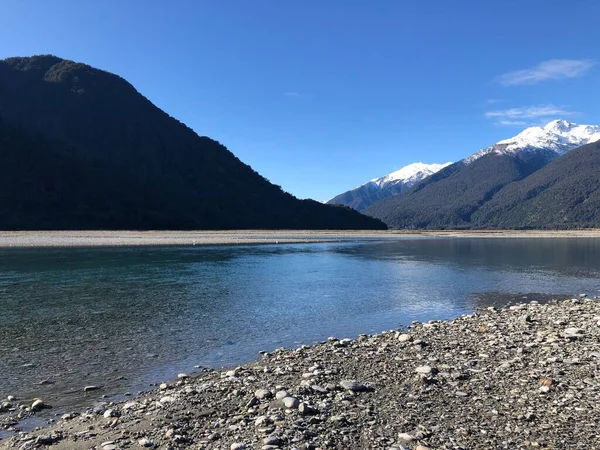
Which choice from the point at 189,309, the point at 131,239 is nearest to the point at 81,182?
the point at 131,239

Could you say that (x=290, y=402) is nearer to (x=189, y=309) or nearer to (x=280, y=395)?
(x=280, y=395)

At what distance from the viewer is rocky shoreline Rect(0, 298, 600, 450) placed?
25.0ft

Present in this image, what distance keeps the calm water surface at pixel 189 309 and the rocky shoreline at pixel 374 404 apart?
2077 mm

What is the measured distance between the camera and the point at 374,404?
9.20m

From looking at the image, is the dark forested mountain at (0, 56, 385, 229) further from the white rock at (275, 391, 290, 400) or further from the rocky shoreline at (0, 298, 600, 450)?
the white rock at (275, 391, 290, 400)

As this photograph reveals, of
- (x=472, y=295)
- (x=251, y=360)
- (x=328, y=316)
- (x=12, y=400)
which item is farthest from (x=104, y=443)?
(x=472, y=295)

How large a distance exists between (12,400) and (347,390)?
25.7 ft

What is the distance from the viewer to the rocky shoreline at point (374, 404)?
763 cm

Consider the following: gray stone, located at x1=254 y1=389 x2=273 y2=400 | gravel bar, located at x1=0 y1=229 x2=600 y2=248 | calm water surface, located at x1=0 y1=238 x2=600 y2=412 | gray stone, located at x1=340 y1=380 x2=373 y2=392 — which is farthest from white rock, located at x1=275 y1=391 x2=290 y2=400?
gravel bar, located at x1=0 y1=229 x2=600 y2=248

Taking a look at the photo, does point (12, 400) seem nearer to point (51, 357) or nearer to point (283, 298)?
point (51, 357)

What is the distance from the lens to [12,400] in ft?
34.3

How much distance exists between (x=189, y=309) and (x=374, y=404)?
1512cm

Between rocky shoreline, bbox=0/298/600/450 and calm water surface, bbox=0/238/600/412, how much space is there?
2077 mm

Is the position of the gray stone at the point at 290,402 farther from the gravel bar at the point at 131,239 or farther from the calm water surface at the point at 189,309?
the gravel bar at the point at 131,239
